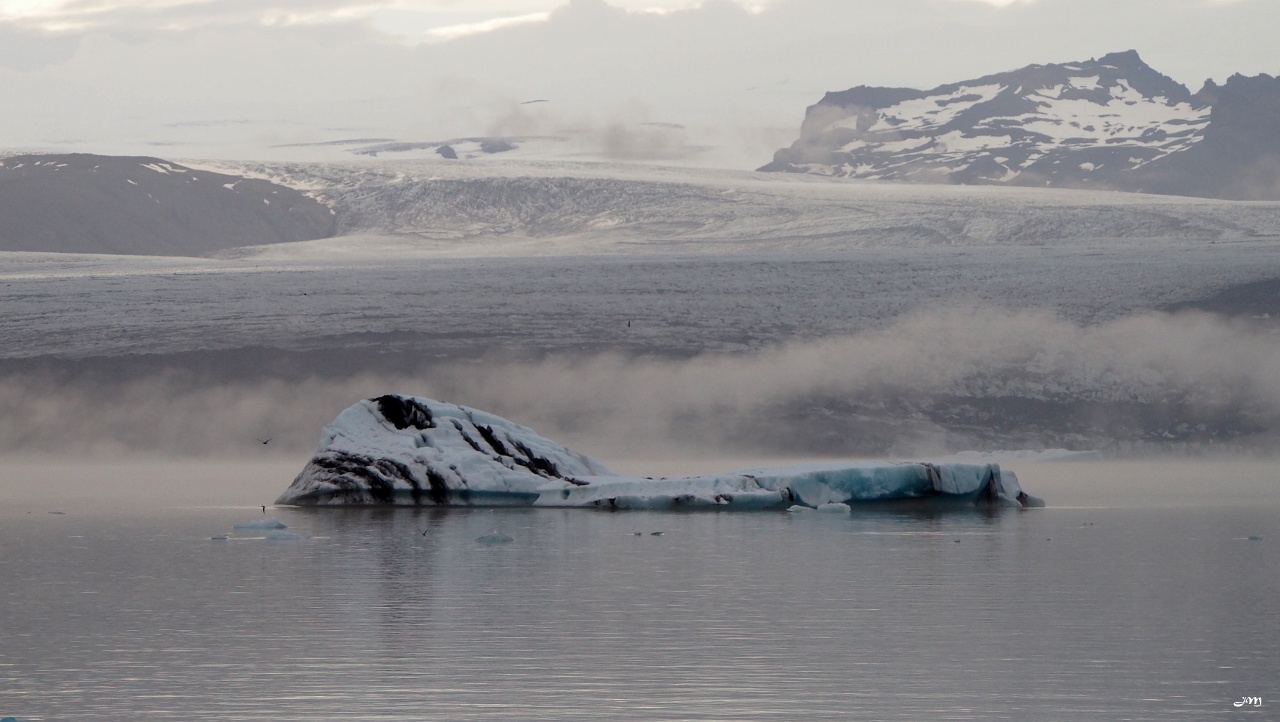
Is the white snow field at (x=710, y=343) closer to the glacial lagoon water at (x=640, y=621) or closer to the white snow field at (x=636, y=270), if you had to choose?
the white snow field at (x=636, y=270)

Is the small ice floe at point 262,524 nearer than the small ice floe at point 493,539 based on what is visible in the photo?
No

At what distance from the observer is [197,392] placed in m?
34.5

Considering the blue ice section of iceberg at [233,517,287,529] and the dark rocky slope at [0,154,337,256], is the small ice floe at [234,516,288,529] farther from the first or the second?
the dark rocky slope at [0,154,337,256]

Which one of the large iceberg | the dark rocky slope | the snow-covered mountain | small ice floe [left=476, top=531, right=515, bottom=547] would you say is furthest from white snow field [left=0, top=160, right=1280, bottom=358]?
the snow-covered mountain

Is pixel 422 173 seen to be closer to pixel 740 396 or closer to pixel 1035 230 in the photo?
pixel 1035 230

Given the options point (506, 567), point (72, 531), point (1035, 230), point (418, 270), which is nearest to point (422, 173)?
point (418, 270)

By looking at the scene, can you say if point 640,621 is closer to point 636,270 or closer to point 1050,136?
point 636,270

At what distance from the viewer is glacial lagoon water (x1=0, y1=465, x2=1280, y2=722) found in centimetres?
746

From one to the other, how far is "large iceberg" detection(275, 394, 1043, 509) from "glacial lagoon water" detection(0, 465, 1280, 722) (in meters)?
1.79

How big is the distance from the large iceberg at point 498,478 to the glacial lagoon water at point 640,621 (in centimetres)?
179

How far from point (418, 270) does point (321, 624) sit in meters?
34.4

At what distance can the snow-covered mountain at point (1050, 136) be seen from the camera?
13012cm

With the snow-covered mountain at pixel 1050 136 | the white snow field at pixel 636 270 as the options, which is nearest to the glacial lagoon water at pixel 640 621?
the white snow field at pixel 636 270

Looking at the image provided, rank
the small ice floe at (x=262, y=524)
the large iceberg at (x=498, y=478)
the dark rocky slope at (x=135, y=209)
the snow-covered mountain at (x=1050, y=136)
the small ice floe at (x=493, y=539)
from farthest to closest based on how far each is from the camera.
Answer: the snow-covered mountain at (x=1050, y=136) < the dark rocky slope at (x=135, y=209) < the large iceberg at (x=498, y=478) < the small ice floe at (x=262, y=524) < the small ice floe at (x=493, y=539)
